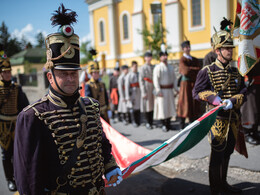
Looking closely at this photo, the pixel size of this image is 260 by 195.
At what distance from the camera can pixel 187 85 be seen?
7309 mm

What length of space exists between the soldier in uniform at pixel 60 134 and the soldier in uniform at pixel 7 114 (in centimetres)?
293

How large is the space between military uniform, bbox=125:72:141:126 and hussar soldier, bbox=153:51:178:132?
53.6 inches

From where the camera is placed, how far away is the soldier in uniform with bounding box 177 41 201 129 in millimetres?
7242

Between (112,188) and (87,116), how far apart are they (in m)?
2.61

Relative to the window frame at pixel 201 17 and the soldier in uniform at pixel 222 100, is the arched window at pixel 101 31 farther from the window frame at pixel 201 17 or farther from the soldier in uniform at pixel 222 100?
the soldier in uniform at pixel 222 100

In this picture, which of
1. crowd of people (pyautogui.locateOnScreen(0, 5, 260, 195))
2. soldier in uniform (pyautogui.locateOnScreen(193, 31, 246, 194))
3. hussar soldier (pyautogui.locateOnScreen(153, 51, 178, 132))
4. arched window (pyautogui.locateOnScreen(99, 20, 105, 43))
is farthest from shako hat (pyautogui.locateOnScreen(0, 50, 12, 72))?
arched window (pyautogui.locateOnScreen(99, 20, 105, 43))

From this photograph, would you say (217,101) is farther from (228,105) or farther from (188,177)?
(188,177)

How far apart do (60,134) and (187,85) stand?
19.2 feet

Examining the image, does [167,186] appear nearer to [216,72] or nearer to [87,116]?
[216,72]

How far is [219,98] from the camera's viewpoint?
3.44 metres

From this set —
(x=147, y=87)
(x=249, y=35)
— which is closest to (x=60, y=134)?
(x=249, y=35)

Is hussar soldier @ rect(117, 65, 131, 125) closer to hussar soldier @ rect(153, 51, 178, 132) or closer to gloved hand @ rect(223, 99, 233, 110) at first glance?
hussar soldier @ rect(153, 51, 178, 132)

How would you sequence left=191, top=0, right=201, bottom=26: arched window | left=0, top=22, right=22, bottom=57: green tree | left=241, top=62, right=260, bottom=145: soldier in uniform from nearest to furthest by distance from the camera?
left=241, top=62, right=260, bottom=145: soldier in uniform
left=0, top=22, right=22, bottom=57: green tree
left=191, top=0, right=201, bottom=26: arched window

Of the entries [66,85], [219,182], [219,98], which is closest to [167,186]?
[219,182]
